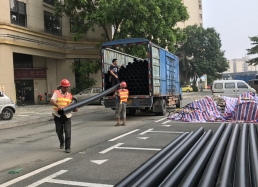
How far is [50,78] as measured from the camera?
81.7ft

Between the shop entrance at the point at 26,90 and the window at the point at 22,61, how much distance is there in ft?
4.48

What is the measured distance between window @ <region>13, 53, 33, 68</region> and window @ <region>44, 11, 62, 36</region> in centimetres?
296

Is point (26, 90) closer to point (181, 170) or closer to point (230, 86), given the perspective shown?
point (230, 86)

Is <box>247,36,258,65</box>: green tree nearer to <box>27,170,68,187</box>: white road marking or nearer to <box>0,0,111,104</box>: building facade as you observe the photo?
<box>0,0,111,104</box>: building facade

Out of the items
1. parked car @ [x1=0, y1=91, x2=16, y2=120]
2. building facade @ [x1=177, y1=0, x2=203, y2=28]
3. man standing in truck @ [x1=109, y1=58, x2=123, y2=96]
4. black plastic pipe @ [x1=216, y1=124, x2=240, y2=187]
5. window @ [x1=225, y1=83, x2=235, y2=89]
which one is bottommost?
black plastic pipe @ [x1=216, y1=124, x2=240, y2=187]

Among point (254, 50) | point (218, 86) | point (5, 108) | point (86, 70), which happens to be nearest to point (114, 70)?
point (5, 108)

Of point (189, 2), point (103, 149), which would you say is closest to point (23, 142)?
point (103, 149)

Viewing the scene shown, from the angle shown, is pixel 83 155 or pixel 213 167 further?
pixel 83 155

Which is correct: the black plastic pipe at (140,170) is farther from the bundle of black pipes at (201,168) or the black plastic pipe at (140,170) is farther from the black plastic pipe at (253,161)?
the black plastic pipe at (253,161)

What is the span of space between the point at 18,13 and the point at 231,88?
16.5m

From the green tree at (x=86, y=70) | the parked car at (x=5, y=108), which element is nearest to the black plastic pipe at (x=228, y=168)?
the parked car at (x=5, y=108)

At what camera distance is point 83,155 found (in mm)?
5836

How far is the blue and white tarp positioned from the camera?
9672mm

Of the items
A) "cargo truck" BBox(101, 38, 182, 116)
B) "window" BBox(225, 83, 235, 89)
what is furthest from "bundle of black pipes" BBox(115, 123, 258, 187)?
"window" BBox(225, 83, 235, 89)
